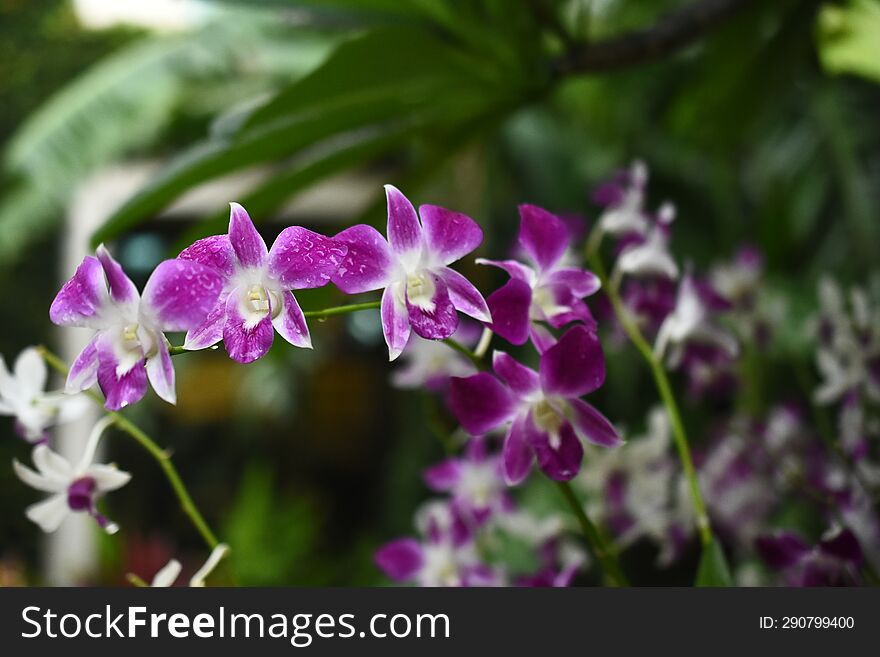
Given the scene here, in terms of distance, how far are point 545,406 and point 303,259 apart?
91 mm

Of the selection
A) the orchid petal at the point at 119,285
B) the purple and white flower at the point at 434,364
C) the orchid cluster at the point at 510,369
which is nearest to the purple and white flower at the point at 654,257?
the orchid cluster at the point at 510,369

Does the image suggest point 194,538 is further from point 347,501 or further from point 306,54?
point 306,54

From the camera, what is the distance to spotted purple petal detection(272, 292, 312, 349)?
0.71 ft

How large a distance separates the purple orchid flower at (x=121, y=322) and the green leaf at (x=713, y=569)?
0.64ft

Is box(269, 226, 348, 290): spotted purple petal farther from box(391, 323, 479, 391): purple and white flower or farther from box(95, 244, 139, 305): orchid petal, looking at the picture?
box(391, 323, 479, 391): purple and white flower

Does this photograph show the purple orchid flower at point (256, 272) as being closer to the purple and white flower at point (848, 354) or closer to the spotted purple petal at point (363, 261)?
the spotted purple petal at point (363, 261)

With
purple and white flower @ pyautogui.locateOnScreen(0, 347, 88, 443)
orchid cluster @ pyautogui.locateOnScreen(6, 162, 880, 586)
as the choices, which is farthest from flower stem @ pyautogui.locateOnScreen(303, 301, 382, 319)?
purple and white flower @ pyautogui.locateOnScreen(0, 347, 88, 443)

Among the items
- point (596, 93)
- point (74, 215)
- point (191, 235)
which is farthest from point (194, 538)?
point (191, 235)

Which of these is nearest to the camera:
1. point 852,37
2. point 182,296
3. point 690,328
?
point 182,296

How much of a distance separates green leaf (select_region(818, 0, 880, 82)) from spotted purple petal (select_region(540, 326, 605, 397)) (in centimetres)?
33

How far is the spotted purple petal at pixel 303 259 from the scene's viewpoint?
215 millimetres

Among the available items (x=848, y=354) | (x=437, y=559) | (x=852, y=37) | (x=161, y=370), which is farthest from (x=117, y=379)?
→ (x=852, y=37)

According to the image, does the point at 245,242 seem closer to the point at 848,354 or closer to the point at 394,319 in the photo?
the point at 394,319

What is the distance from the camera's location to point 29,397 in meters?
0.28
